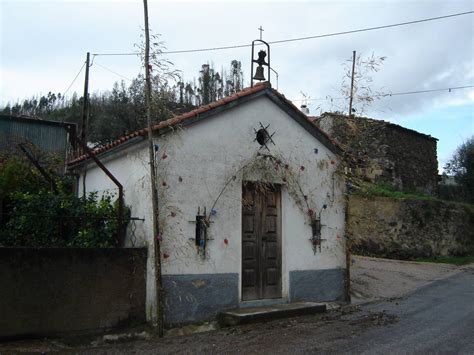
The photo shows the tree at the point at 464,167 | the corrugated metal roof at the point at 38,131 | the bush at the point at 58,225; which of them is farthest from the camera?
the tree at the point at 464,167

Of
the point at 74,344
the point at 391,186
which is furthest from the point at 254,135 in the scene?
the point at 391,186

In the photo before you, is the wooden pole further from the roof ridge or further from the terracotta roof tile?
the roof ridge

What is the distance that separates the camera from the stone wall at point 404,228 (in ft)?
59.5

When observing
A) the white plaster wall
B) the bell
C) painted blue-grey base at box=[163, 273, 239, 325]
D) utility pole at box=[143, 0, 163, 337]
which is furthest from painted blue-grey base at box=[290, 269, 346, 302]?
the bell

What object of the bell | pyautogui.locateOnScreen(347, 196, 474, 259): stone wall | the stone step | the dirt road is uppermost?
the bell

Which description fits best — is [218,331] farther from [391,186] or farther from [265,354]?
[391,186]

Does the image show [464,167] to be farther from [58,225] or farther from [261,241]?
[58,225]

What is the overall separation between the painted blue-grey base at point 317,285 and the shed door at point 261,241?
416 mm

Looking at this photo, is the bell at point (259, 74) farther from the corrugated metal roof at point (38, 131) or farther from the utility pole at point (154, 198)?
the corrugated metal roof at point (38, 131)

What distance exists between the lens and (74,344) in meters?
6.77

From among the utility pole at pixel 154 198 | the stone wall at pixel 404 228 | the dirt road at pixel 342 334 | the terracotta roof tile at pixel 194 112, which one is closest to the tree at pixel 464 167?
the stone wall at pixel 404 228

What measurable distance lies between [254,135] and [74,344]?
4.97 m

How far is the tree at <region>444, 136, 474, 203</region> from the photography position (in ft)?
84.9

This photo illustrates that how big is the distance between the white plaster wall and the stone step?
692 millimetres
